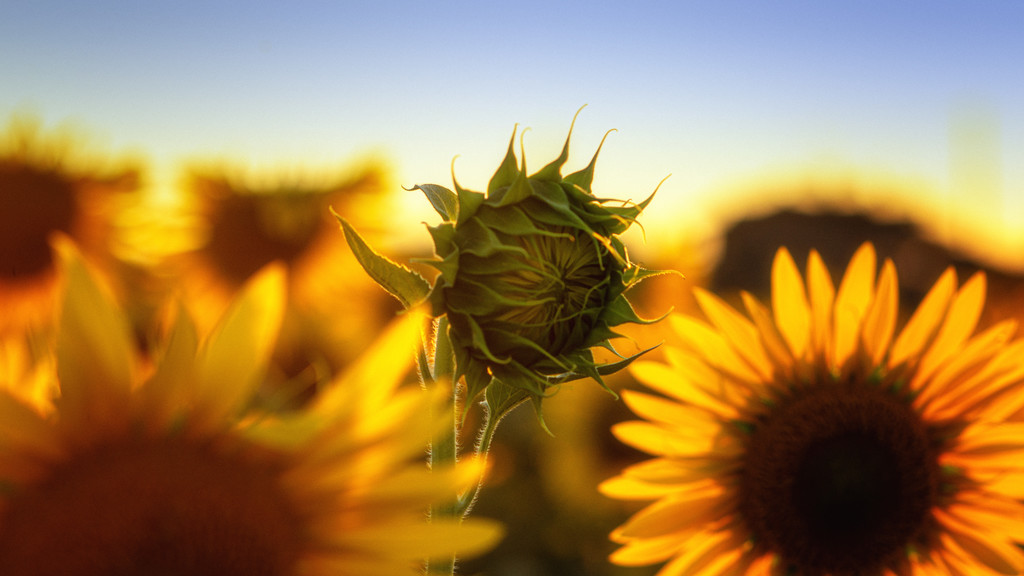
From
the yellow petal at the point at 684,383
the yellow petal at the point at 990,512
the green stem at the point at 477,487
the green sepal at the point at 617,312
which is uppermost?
the green sepal at the point at 617,312

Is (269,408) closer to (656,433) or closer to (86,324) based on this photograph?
(86,324)

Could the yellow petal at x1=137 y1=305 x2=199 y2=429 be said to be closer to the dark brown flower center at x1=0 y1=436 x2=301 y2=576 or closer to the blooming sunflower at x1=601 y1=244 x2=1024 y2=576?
the dark brown flower center at x1=0 y1=436 x2=301 y2=576

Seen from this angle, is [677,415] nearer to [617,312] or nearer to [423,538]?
[617,312]

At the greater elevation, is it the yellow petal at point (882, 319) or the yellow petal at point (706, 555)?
the yellow petal at point (882, 319)

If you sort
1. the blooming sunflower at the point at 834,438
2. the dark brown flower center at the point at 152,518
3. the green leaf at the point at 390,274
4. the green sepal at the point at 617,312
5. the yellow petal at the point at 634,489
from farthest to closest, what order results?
the blooming sunflower at the point at 834,438, the yellow petal at the point at 634,489, the green sepal at the point at 617,312, the green leaf at the point at 390,274, the dark brown flower center at the point at 152,518

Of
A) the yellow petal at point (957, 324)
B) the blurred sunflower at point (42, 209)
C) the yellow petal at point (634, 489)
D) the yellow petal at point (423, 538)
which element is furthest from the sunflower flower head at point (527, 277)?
the blurred sunflower at point (42, 209)

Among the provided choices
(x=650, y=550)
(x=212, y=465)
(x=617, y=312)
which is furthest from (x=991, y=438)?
(x=212, y=465)

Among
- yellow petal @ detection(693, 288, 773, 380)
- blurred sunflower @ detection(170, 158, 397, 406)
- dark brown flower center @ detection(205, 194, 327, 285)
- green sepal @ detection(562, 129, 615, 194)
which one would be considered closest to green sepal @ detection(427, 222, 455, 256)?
green sepal @ detection(562, 129, 615, 194)

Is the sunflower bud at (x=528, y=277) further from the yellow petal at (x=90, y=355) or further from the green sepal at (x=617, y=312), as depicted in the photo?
the yellow petal at (x=90, y=355)

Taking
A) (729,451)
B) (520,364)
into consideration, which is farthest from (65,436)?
(729,451)
